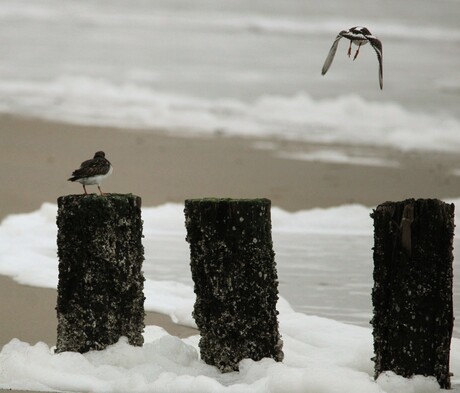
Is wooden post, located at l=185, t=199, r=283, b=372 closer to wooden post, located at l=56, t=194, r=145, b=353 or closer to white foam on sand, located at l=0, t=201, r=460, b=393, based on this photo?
white foam on sand, located at l=0, t=201, r=460, b=393

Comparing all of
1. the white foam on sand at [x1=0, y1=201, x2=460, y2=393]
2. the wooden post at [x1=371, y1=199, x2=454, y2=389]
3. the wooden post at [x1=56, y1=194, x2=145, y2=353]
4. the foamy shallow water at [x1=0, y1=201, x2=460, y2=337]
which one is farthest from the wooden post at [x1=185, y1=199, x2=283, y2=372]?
the foamy shallow water at [x1=0, y1=201, x2=460, y2=337]

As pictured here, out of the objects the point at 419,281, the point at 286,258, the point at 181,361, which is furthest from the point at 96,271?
the point at 286,258

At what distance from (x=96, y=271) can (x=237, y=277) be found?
3.33 feet

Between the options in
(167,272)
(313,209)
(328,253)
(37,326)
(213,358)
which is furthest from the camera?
(313,209)

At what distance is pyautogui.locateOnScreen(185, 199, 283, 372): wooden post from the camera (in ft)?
22.8

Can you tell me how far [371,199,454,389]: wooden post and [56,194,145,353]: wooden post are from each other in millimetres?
1848

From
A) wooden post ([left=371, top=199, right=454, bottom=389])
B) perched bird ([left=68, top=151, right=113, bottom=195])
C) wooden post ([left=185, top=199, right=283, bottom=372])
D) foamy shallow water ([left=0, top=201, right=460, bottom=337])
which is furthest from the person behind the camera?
foamy shallow water ([left=0, top=201, right=460, bottom=337])

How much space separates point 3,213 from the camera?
17297 mm

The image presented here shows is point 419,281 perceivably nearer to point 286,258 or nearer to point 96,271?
point 96,271

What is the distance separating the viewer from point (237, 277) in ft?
22.8

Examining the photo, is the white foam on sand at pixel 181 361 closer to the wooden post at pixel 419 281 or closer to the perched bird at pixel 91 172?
the wooden post at pixel 419 281

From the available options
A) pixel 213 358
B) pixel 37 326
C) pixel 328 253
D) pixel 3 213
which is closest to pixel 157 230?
pixel 3 213

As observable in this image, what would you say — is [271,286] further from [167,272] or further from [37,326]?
[167,272]

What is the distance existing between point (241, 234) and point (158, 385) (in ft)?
3.90
